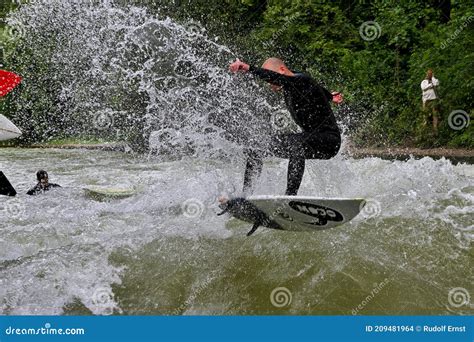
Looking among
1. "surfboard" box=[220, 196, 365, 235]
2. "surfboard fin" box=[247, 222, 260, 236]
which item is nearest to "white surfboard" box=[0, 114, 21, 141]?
"surfboard" box=[220, 196, 365, 235]

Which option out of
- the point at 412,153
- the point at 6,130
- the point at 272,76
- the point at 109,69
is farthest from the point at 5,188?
the point at 109,69

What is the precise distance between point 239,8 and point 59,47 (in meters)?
5.77

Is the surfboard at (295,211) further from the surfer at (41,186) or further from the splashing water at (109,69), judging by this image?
the splashing water at (109,69)

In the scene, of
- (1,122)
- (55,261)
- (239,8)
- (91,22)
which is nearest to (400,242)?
(55,261)

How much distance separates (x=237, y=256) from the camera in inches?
224

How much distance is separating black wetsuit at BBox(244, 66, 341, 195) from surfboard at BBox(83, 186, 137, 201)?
3981 millimetres

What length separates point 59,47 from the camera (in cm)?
2006

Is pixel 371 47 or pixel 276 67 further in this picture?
pixel 371 47

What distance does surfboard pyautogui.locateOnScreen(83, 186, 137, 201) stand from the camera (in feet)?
31.4

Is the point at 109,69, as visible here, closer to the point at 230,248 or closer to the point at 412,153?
the point at 412,153

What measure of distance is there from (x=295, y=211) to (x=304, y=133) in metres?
0.76

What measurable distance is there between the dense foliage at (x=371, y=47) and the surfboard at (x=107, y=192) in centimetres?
709

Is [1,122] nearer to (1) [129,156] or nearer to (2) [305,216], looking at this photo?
(2) [305,216]

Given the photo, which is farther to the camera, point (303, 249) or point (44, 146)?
point (44, 146)
